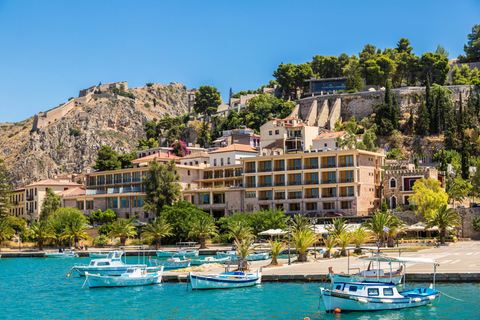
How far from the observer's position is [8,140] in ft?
588

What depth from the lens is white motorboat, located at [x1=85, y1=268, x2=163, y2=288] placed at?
40.9 m

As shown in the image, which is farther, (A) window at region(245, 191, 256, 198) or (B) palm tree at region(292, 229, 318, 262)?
(A) window at region(245, 191, 256, 198)

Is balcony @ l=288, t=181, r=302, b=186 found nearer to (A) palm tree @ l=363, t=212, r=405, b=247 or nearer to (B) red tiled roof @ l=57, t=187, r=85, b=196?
(A) palm tree @ l=363, t=212, r=405, b=247

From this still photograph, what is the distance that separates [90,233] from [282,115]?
171ft

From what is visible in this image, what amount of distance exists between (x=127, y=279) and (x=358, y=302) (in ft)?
60.0

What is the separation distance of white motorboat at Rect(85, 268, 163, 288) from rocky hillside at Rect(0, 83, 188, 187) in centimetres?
11803

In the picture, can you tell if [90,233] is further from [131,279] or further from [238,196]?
[131,279]

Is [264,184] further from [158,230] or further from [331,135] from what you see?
[331,135]

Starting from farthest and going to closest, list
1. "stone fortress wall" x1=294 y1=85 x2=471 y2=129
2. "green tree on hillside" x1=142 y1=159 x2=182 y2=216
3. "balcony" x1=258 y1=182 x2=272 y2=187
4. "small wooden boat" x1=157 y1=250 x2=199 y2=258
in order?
"stone fortress wall" x1=294 y1=85 x2=471 y2=129, "balcony" x1=258 y1=182 x2=272 y2=187, "green tree on hillside" x1=142 y1=159 x2=182 y2=216, "small wooden boat" x1=157 y1=250 x2=199 y2=258

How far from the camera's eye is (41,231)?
73125 mm

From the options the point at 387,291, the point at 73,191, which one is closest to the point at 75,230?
the point at 73,191

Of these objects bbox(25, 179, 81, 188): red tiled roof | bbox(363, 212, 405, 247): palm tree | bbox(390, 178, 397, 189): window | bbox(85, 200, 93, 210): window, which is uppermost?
bbox(25, 179, 81, 188): red tiled roof

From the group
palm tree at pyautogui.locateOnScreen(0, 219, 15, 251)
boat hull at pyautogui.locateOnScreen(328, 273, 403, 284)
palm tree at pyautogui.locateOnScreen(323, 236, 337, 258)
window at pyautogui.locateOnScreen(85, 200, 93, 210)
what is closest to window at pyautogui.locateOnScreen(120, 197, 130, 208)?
window at pyautogui.locateOnScreen(85, 200, 93, 210)

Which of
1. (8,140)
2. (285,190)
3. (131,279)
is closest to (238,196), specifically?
(285,190)
